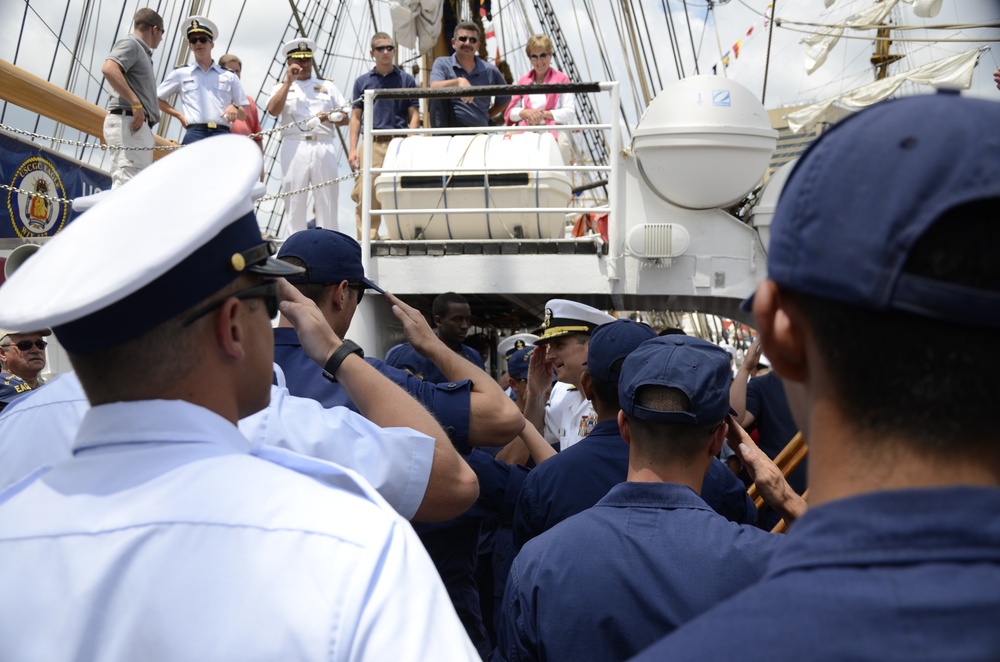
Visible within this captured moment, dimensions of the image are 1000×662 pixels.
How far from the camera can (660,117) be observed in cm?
811

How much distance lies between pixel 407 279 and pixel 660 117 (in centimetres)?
257

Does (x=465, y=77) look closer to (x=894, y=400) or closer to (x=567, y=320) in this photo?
(x=567, y=320)

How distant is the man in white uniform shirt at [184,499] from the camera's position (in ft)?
3.63

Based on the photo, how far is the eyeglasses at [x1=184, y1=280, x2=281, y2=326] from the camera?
1337 millimetres

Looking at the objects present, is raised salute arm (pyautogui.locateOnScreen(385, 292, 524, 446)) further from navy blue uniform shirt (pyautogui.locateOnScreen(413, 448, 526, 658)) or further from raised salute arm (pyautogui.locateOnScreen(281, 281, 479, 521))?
raised salute arm (pyautogui.locateOnScreen(281, 281, 479, 521))

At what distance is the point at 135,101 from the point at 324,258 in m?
5.41

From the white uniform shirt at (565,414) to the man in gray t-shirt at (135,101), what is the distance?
383 centimetres

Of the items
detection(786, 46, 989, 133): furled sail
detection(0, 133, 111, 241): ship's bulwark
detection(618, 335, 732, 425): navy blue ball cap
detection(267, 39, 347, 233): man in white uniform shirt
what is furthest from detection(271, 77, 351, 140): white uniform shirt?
detection(786, 46, 989, 133): furled sail

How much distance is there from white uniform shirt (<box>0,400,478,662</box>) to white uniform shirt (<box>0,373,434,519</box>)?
0.73 m

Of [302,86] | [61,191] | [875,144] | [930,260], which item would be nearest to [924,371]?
[930,260]

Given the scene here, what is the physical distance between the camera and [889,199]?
2.79ft

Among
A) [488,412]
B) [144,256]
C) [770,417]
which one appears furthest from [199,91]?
[144,256]

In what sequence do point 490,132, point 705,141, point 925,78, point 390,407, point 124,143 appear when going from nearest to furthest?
point 390,407
point 124,143
point 705,141
point 490,132
point 925,78

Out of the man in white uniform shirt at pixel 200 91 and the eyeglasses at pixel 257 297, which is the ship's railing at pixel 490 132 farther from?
the eyeglasses at pixel 257 297
